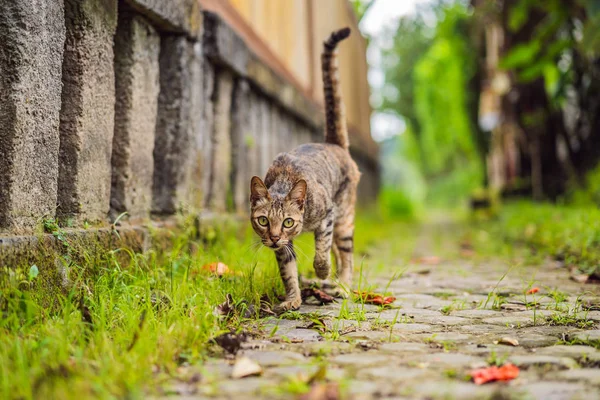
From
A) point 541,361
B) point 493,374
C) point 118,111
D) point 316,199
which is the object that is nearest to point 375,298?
point 316,199

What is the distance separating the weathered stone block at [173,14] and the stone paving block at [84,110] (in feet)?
1.01

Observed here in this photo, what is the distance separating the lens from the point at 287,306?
297 centimetres

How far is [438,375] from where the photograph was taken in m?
1.90

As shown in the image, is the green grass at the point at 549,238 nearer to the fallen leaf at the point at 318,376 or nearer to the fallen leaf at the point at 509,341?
the fallen leaf at the point at 509,341

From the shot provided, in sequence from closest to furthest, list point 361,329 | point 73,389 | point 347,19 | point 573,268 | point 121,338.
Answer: point 73,389
point 121,338
point 361,329
point 573,268
point 347,19

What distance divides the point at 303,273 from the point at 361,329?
1.41m

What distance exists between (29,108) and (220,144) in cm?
233

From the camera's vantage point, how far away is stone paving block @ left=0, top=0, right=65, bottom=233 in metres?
2.35

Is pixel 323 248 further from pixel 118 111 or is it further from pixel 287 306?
pixel 118 111

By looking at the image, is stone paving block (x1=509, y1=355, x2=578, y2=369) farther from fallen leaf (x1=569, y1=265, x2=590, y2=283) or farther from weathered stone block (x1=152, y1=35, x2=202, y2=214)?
weathered stone block (x1=152, y1=35, x2=202, y2=214)

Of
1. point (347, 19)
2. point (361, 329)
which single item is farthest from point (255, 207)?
point (347, 19)

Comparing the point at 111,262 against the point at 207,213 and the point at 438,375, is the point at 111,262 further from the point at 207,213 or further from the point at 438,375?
the point at 438,375

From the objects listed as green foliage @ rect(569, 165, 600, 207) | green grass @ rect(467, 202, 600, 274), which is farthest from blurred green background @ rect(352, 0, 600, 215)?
green grass @ rect(467, 202, 600, 274)

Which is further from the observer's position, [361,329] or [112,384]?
[361,329]
